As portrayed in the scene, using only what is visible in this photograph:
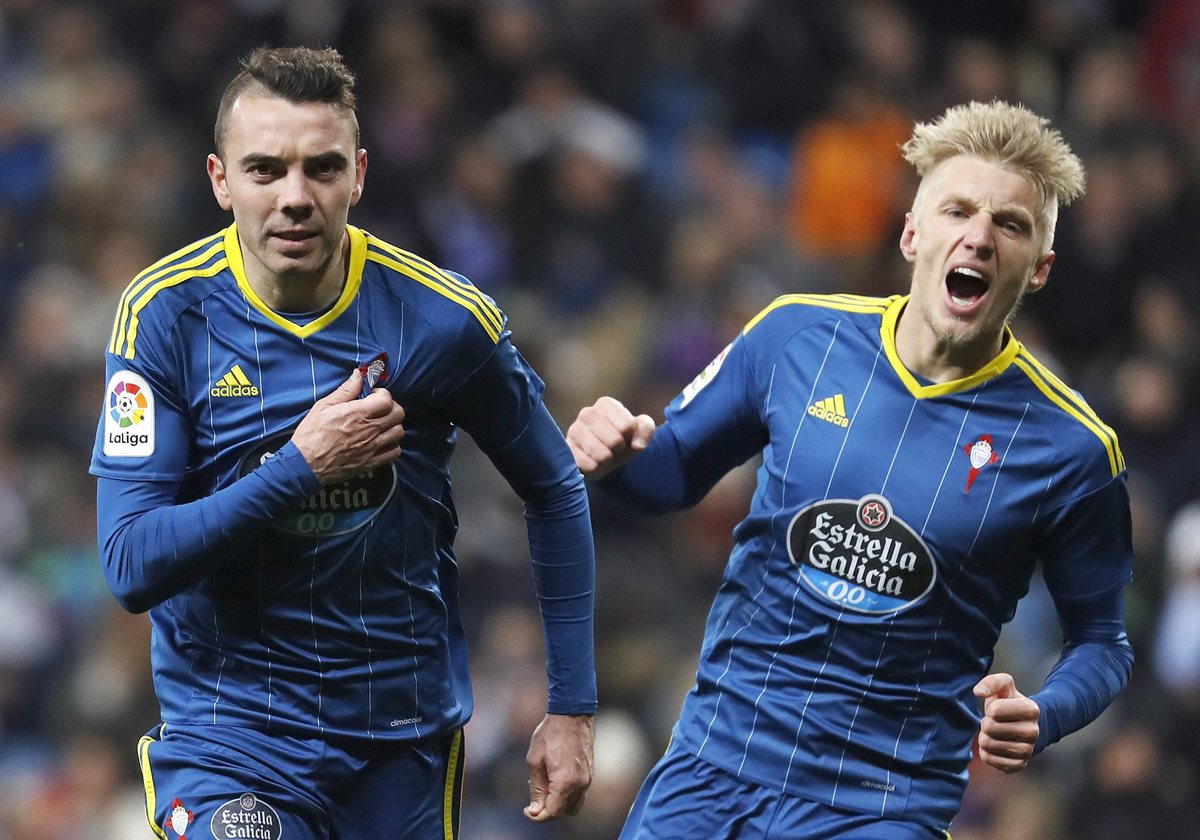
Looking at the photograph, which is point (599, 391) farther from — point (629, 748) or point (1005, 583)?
point (1005, 583)

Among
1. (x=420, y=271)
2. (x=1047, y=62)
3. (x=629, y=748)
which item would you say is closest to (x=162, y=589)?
(x=420, y=271)

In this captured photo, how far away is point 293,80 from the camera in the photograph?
3850mm

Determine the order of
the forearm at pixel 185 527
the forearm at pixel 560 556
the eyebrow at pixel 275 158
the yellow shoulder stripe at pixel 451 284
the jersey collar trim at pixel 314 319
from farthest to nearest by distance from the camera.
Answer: the forearm at pixel 560 556 → the yellow shoulder stripe at pixel 451 284 → the jersey collar trim at pixel 314 319 → the eyebrow at pixel 275 158 → the forearm at pixel 185 527

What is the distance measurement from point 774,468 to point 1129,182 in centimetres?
608

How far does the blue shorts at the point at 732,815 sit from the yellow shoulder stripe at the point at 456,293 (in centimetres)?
104

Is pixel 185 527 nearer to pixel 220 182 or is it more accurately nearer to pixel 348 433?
pixel 348 433

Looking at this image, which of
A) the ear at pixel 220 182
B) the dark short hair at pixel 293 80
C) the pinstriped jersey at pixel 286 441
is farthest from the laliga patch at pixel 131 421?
the dark short hair at pixel 293 80

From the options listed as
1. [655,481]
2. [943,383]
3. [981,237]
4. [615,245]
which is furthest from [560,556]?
[615,245]

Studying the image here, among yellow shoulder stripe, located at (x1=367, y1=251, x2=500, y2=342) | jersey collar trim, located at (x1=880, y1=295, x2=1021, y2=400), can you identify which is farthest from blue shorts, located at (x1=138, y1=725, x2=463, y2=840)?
jersey collar trim, located at (x1=880, y1=295, x2=1021, y2=400)

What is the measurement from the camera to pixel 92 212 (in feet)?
32.1

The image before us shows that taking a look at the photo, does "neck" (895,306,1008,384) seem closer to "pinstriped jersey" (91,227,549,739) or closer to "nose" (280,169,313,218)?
"pinstriped jersey" (91,227,549,739)

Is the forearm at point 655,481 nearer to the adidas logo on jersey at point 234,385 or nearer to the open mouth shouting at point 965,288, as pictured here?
the open mouth shouting at point 965,288

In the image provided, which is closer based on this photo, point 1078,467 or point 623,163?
point 1078,467

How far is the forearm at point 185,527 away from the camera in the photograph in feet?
12.1
